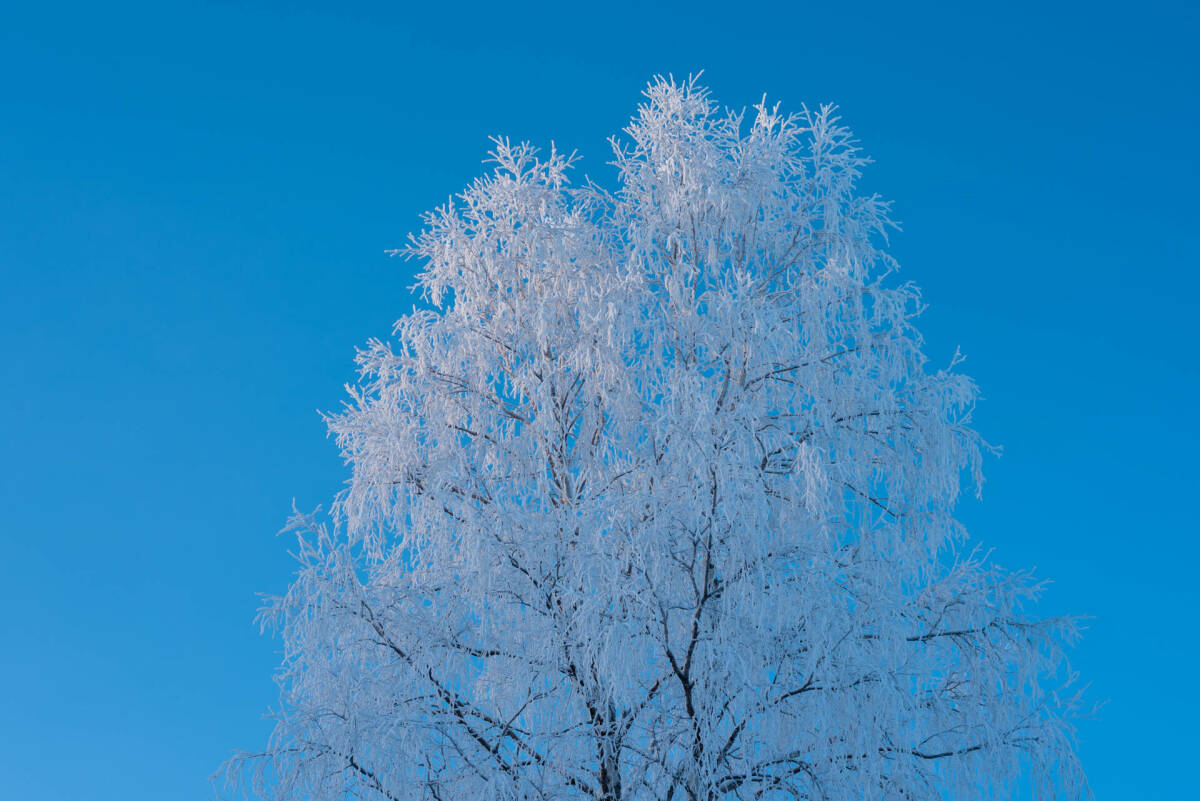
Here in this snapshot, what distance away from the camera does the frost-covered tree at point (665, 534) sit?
5945mm

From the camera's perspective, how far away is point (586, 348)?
23.0 feet

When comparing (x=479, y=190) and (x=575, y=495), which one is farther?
(x=479, y=190)

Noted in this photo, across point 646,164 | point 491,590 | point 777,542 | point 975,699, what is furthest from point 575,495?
point 975,699

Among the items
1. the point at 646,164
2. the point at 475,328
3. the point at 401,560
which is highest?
the point at 646,164

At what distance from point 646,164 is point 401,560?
309 centimetres

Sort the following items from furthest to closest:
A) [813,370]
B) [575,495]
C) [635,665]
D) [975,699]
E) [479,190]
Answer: [479,190]
[575,495]
[813,370]
[975,699]
[635,665]

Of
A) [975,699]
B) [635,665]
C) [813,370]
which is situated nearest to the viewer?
[635,665]

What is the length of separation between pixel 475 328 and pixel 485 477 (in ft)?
3.70

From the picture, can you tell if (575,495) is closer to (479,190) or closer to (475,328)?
(475,328)

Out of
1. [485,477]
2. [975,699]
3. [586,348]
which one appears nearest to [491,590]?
[485,477]

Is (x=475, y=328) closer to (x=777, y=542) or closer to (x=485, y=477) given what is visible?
(x=485, y=477)

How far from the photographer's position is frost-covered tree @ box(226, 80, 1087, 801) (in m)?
5.95

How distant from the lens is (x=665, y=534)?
5.90m

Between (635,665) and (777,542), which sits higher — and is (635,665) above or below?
below
